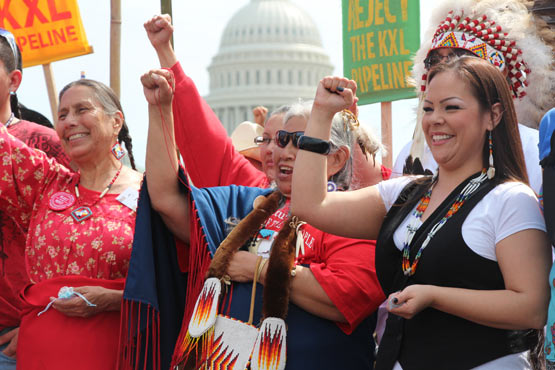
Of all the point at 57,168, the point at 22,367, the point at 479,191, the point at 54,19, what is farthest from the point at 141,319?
the point at 54,19

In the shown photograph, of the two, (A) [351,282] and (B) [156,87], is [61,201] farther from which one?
(A) [351,282]

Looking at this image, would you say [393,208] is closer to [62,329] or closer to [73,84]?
[62,329]

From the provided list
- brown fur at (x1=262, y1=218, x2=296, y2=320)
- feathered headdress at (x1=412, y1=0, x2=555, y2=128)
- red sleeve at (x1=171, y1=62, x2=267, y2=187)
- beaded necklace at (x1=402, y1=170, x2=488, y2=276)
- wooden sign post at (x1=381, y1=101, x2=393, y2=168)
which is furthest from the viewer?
wooden sign post at (x1=381, y1=101, x2=393, y2=168)

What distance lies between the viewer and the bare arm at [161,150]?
10.5 ft

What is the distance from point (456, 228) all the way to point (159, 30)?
1.82 metres

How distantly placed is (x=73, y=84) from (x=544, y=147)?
7.77 ft

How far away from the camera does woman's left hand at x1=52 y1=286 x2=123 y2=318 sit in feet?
10.8

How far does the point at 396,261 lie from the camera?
2.57 meters

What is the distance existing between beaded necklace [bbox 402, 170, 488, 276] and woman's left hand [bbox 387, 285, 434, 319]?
0.16 m

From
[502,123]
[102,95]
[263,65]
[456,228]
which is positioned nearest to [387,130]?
[102,95]

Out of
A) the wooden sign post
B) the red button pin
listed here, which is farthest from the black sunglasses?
the wooden sign post

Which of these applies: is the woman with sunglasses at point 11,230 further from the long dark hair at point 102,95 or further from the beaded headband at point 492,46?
the beaded headband at point 492,46

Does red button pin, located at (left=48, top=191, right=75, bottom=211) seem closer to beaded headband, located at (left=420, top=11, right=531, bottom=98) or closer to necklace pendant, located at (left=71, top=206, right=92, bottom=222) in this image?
necklace pendant, located at (left=71, top=206, right=92, bottom=222)

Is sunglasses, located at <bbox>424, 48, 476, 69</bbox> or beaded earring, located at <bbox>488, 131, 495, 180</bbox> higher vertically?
sunglasses, located at <bbox>424, 48, 476, 69</bbox>
